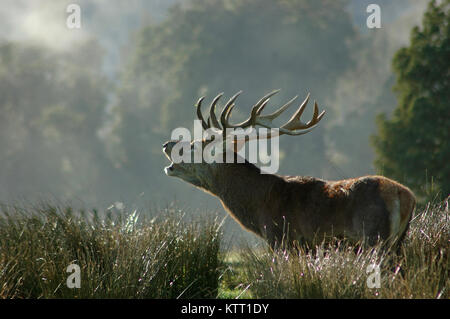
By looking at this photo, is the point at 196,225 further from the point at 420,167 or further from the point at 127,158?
the point at 127,158

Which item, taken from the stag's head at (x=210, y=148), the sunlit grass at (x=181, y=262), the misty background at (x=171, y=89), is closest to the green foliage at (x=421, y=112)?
the sunlit grass at (x=181, y=262)

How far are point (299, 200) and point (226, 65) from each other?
141 feet

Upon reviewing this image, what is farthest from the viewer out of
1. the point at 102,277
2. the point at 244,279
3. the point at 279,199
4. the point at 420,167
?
the point at 420,167

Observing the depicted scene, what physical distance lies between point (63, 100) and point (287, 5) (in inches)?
899

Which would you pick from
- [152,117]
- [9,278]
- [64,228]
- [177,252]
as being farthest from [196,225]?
[152,117]

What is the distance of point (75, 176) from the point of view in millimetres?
44781

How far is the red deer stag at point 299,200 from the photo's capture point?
530 centimetres

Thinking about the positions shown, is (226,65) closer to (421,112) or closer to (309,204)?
(421,112)

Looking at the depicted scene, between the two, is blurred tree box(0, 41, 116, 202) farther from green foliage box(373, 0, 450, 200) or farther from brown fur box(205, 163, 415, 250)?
brown fur box(205, 163, 415, 250)

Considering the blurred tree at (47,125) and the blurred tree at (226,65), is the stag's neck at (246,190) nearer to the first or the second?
the blurred tree at (226,65)

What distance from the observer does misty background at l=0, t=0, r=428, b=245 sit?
42.6 meters

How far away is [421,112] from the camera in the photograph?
46.7 feet

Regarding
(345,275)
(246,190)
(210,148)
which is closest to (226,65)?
(210,148)
